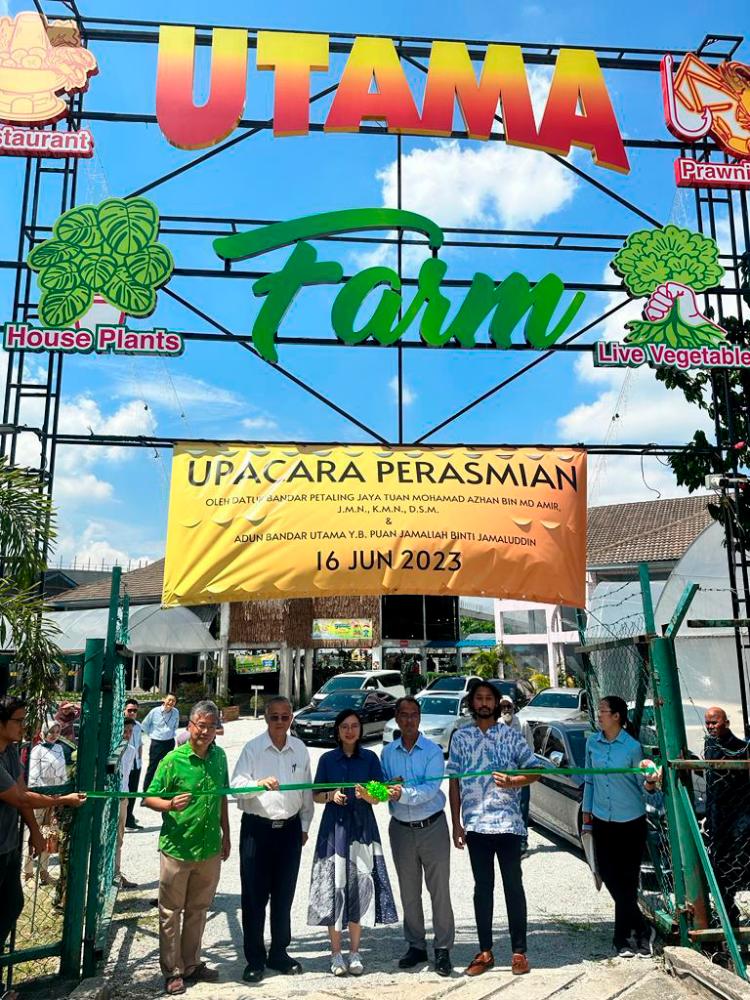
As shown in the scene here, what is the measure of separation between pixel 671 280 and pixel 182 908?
8.12 metres

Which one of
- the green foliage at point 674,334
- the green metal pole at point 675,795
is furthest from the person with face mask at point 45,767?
the green foliage at point 674,334

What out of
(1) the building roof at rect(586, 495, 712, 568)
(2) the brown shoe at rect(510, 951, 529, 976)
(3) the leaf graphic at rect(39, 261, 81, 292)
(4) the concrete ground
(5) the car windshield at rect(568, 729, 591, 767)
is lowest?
(4) the concrete ground

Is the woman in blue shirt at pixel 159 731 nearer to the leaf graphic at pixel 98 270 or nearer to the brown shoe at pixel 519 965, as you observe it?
the leaf graphic at pixel 98 270

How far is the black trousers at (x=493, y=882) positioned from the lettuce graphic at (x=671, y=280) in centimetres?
587

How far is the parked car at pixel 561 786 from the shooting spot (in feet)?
25.6

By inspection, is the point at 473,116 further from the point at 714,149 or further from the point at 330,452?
the point at 330,452

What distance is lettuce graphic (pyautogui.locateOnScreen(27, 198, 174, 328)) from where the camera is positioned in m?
8.02

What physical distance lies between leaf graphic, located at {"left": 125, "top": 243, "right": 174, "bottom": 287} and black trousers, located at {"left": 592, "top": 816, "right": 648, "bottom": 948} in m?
6.72

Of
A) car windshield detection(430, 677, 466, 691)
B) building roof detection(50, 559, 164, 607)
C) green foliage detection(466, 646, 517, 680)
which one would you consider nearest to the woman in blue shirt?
car windshield detection(430, 677, 466, 691)

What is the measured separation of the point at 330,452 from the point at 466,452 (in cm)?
116

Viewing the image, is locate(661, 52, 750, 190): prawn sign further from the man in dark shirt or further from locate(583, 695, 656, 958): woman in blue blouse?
the man in dark shirt

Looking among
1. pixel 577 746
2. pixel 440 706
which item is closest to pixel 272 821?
pixel 577 746

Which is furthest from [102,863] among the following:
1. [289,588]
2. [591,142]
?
[591,142]

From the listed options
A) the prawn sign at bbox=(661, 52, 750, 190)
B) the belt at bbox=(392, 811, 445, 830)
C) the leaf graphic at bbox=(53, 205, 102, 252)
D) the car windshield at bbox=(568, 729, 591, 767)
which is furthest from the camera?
the prawn sign at bbox=(661, 52, 750, 190)
